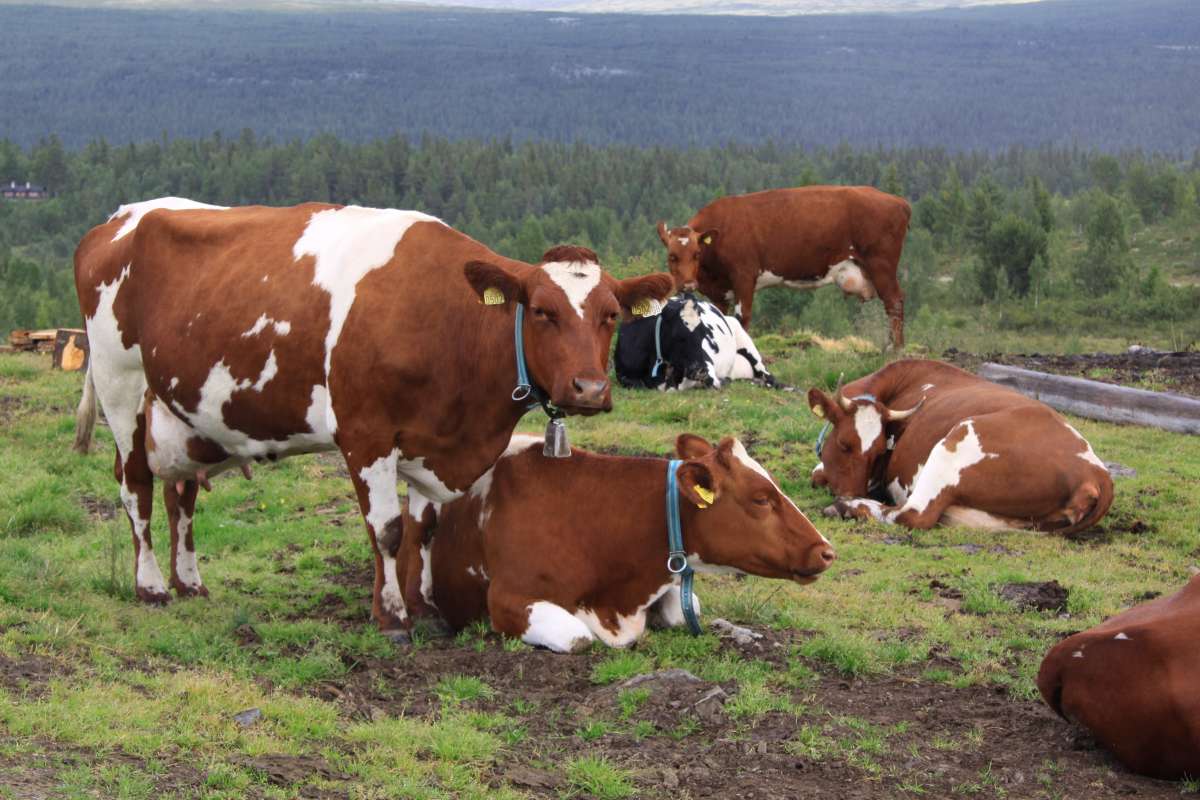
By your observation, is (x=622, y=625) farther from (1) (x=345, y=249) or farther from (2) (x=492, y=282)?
(1) (x=345, y=249)

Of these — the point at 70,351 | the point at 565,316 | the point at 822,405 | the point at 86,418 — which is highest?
the point at 565,316

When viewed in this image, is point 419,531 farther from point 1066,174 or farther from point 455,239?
point 1066,174

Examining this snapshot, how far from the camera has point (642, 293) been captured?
26.4ft

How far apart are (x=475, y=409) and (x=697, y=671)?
1.85m

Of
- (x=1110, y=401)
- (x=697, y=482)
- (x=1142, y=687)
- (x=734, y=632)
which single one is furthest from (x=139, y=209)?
(x=1110, y=401)

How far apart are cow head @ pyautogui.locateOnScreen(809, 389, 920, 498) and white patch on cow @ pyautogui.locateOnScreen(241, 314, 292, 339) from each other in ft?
17.3

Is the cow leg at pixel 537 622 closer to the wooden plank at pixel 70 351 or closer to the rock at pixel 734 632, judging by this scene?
the rock at pixel 734 632

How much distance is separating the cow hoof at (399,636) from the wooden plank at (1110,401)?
939cm

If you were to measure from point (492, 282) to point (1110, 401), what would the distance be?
960cm

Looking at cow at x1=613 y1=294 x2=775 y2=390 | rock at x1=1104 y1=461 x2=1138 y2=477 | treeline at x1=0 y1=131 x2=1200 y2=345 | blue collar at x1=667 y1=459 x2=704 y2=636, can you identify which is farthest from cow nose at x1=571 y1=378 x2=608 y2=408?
treeline at x1=0 y1=131 x2=1200 y2=345

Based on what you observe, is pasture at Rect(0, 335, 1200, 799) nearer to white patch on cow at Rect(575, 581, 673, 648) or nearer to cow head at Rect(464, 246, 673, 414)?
white patch on cow at Rect(575, 581, 673, 648)

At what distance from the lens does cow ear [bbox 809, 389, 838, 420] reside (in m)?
12.2

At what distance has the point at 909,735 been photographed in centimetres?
676

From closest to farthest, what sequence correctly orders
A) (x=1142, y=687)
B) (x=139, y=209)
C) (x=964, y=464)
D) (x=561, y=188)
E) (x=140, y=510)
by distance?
(x=1142, y=687) < (x=140, y=510) < (x=139, y=209) < (x=964, y=464) < (x=561, y=188)
